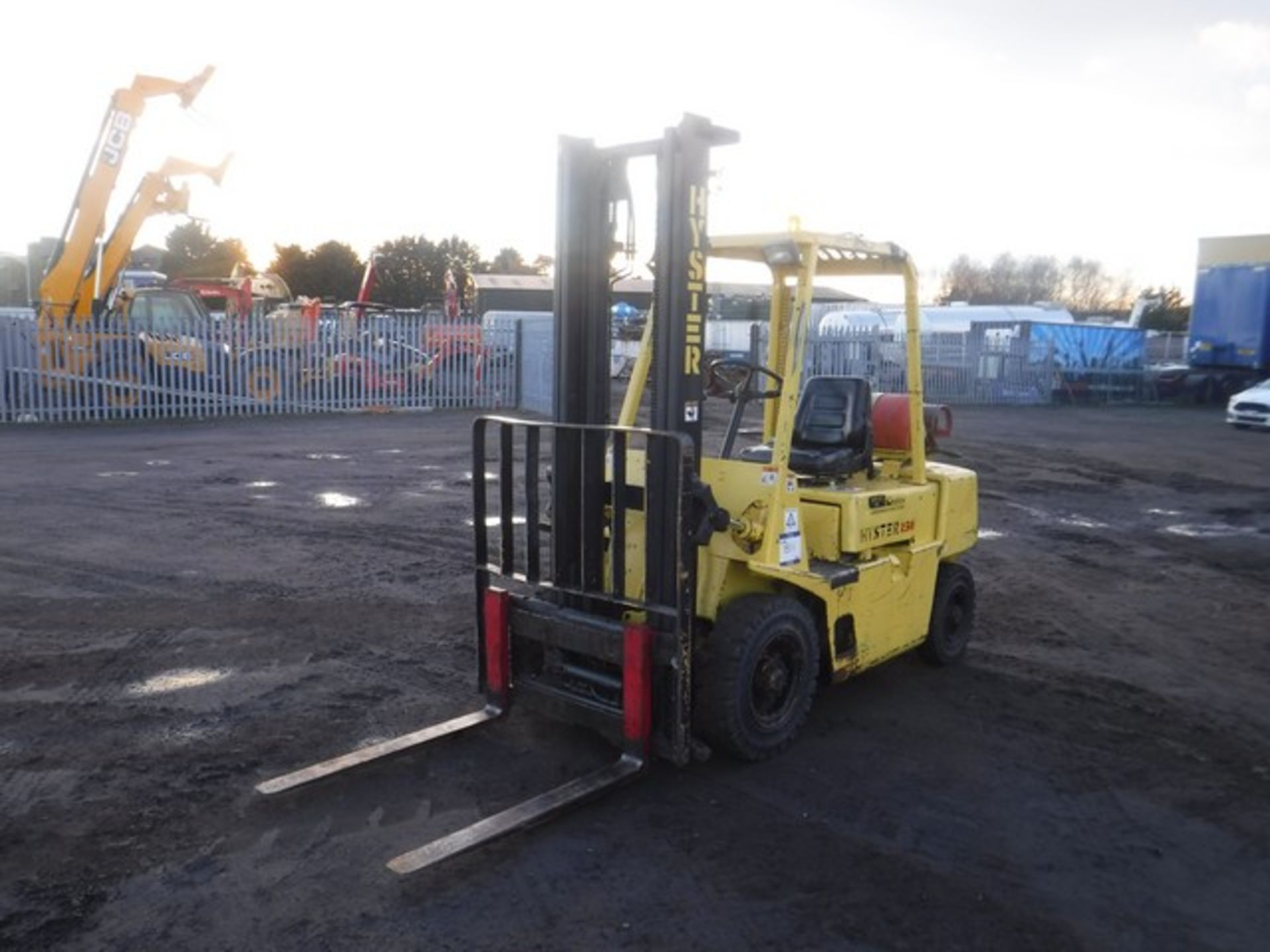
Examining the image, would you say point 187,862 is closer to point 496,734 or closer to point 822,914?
point 496,734

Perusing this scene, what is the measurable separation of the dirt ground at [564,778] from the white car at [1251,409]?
1614cm

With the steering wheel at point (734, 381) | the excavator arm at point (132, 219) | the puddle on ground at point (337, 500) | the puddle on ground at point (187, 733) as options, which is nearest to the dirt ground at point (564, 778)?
the puddle on ground at point (187, 733)

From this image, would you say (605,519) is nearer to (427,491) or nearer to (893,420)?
(893,420)

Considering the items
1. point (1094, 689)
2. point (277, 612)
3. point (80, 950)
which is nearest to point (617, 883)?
point (80, 950)

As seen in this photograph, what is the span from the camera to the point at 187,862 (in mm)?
4129

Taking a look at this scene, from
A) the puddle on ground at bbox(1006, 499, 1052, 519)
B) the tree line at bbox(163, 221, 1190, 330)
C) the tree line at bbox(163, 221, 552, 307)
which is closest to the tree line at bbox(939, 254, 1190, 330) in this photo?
the tree line at bbox(163, 221, 1190, 330)

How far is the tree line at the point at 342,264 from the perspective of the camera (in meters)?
52.2

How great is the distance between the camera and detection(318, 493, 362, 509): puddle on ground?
11.9 m

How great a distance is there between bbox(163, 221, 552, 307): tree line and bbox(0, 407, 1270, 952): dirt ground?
1690 inches

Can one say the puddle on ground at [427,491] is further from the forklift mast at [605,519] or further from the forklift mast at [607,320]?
the forklift mast at [607,320]

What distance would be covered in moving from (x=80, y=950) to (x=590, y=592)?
244cm

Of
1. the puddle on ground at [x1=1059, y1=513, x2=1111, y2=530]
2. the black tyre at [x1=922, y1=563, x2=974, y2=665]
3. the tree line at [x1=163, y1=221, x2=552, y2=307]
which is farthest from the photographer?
the tree line at [x1=163, y1=221, x2=552, y2=307]

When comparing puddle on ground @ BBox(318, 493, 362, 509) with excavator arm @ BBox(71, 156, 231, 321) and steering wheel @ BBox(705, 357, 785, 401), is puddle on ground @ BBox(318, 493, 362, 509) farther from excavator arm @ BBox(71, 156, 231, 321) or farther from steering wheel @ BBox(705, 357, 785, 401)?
excavator arm @ BBox(71, 156, 231, 321)

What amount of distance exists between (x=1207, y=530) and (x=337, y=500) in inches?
380
